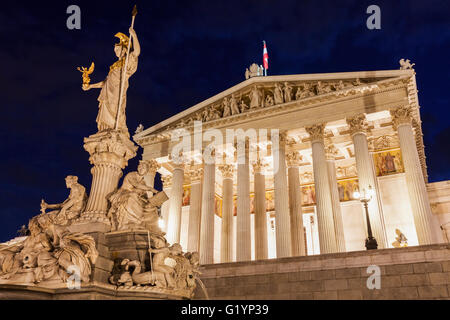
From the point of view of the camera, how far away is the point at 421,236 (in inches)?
814

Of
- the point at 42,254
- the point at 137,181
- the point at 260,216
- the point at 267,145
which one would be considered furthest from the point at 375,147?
the point at 42,254

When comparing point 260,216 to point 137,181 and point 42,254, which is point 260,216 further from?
point 42,254

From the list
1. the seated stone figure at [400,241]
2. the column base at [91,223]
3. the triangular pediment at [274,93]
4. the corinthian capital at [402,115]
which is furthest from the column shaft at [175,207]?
the column base at [91,223]

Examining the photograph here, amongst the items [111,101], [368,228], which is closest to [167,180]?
[368,228]

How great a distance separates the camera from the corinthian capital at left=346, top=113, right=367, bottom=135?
24812mm

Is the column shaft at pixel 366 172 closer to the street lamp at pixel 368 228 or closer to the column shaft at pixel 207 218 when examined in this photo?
the street lamp at pixel 368 228

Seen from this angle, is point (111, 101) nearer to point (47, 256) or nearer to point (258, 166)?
point (47, 256)

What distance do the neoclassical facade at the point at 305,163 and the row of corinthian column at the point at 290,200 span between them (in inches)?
2.7

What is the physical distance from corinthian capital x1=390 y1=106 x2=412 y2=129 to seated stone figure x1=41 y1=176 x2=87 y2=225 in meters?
21.2

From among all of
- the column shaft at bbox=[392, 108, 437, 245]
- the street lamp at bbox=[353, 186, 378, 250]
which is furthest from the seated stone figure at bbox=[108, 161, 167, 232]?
the column shaft at bbox=[392, 108, 437, 245]

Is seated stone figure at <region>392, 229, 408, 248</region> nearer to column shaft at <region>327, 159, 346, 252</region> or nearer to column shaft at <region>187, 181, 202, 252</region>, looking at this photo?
column shaft at <region>327, 159, 346, 252</region>

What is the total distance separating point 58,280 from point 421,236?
65.5 ft

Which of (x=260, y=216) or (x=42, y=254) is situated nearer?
(x=42, y=254)
